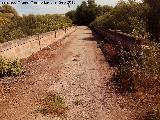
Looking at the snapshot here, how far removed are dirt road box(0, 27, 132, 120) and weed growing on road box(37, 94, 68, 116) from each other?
15cm

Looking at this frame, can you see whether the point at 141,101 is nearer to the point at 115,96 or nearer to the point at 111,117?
the point at 115,96

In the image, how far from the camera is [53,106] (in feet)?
26.9

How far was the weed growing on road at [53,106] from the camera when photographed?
25.9 ft

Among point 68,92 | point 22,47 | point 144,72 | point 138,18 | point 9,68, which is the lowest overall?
point 68,92

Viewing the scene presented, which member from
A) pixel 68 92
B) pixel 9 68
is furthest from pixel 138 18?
pixel 68 92

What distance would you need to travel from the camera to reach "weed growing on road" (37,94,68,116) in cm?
790

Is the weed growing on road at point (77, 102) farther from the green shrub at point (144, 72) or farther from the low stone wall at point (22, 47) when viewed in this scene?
the low stone wall at point (22, 47)

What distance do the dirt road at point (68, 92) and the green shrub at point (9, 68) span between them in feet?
1.33

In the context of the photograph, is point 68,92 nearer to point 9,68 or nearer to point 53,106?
point 53,106

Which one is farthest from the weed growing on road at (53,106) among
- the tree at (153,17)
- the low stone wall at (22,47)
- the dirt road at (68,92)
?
the tree at (153,17)


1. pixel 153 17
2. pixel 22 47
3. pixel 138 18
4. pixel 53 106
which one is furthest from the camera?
pixel 138 18

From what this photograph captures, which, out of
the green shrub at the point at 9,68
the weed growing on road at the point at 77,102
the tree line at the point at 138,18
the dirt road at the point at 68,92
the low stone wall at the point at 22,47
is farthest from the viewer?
the tree line at the point at 138,18

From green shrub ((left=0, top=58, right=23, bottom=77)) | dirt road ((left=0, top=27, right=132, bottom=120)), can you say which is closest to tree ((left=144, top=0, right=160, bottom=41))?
dirt road ((left=0, top=27, right=132, bottom=120))

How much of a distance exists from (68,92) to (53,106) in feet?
4.88
